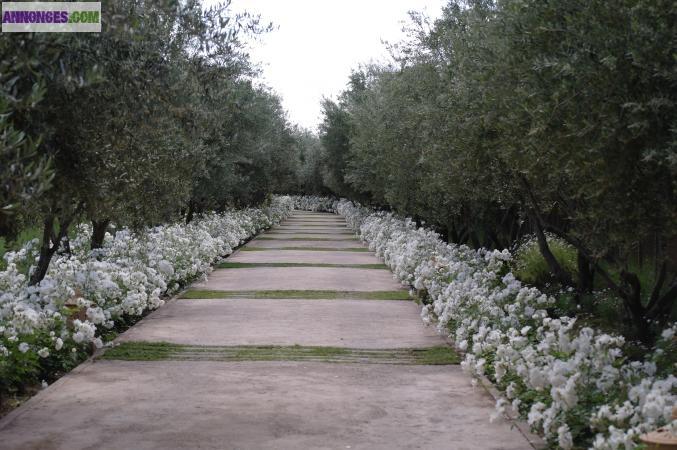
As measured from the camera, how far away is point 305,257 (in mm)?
25078

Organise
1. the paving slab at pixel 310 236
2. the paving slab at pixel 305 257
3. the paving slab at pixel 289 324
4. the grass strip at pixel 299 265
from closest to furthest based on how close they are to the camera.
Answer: the paving slab at pixel 289 324 → the grass strip at pixel 299 265 → the paving slab at pixel 305 257 → the paving slab at pixel 310 236

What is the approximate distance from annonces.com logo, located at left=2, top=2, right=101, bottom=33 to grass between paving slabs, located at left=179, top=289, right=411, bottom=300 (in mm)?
10139

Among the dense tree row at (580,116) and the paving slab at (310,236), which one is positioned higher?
the dense tree row at (580,116)

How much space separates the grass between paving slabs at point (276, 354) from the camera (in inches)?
392

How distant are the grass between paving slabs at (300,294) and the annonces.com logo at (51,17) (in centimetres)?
1014

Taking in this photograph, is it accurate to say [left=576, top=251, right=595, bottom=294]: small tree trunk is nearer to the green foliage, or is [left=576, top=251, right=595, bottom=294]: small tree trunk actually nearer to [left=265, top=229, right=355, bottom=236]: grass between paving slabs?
the green foliage

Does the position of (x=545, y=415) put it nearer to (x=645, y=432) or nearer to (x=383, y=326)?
(x=645, y=432)

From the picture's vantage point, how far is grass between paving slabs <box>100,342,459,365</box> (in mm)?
9953

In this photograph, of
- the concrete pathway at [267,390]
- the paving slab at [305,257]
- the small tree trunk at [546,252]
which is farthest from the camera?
the paving slab at [305,257]

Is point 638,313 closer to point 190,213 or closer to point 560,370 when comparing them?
point 560,370

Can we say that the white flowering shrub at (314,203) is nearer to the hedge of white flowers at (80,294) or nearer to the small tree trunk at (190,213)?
the small tree trunk at (190,213)

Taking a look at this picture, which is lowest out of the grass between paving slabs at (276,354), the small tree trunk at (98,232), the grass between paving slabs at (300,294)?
the grass between paving slabs at (300,294)

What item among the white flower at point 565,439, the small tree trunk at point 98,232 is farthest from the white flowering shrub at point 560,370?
the small tree trunk at point 98,232

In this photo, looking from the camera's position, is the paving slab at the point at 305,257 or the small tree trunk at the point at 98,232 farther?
the paving slab at the point at 305,257
